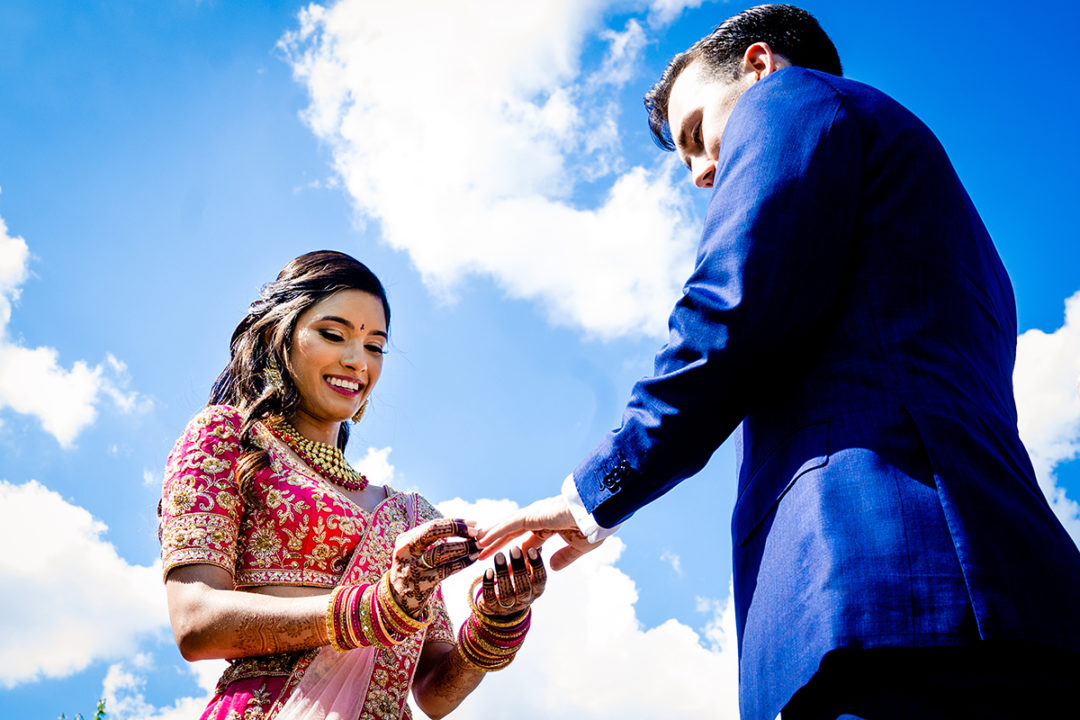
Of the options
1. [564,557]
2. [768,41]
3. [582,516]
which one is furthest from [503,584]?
[768,41]

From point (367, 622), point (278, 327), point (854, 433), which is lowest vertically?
point (854, 433)

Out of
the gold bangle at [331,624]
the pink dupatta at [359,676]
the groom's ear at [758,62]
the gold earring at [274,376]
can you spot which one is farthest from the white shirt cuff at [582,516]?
the gold earring at [274,376]

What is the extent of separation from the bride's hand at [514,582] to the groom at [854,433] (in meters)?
0.40

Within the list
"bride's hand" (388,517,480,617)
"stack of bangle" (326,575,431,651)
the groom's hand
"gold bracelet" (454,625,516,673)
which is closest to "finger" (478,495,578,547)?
the groom's hand

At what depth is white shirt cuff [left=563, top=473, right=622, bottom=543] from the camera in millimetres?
2164

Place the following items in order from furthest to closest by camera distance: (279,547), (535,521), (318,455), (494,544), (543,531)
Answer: (318,455), (279,547), (494,544), (543,531), (535,521)

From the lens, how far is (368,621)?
2545 mm

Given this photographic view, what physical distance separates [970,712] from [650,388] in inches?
35.1

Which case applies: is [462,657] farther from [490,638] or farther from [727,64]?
[727,64]

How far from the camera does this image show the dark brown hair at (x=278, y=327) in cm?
336

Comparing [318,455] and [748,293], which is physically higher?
[318,455]

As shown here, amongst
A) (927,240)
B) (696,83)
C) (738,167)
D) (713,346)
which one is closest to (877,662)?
(713,346)

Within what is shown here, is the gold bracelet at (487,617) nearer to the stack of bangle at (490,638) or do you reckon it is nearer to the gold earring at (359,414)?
the stack of bangle at (490,638)

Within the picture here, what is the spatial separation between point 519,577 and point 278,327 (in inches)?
57.4
